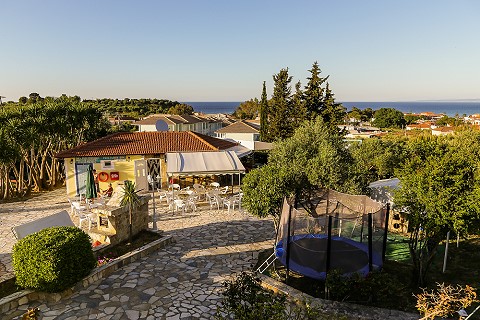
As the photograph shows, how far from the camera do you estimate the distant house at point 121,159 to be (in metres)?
22.9

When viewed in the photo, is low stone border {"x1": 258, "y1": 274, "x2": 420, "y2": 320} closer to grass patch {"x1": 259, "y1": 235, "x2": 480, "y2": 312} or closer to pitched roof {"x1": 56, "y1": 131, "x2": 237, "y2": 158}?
grass patch {"x1": 259, "y1": 235, "x2": 480, "y2": 312}

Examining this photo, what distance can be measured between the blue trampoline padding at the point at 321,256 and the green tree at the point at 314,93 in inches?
975

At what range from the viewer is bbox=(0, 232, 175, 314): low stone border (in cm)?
841

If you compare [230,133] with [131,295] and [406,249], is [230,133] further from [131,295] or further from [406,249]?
[131,295]

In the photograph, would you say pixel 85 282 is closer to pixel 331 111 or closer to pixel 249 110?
pixel 331 111

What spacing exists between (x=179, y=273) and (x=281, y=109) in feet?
103

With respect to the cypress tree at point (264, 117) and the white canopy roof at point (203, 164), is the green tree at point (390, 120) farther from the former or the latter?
the white canopy roof at point (203, 164)

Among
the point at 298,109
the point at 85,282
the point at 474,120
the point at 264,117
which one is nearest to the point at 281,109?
the point at 298,109

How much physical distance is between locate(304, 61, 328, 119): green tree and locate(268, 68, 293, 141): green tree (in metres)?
3.69

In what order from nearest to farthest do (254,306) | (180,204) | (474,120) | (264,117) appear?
(254,306) < (180,204) < (264,117) < (474,120)

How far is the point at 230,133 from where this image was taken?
45.8 metres

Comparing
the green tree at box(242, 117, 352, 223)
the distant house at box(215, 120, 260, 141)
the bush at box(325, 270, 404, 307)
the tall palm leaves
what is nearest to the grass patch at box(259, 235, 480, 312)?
the bush at box(325, 270, 404, 307)

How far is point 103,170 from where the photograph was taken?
76.5 ft

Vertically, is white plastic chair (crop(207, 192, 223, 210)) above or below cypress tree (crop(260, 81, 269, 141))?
below
